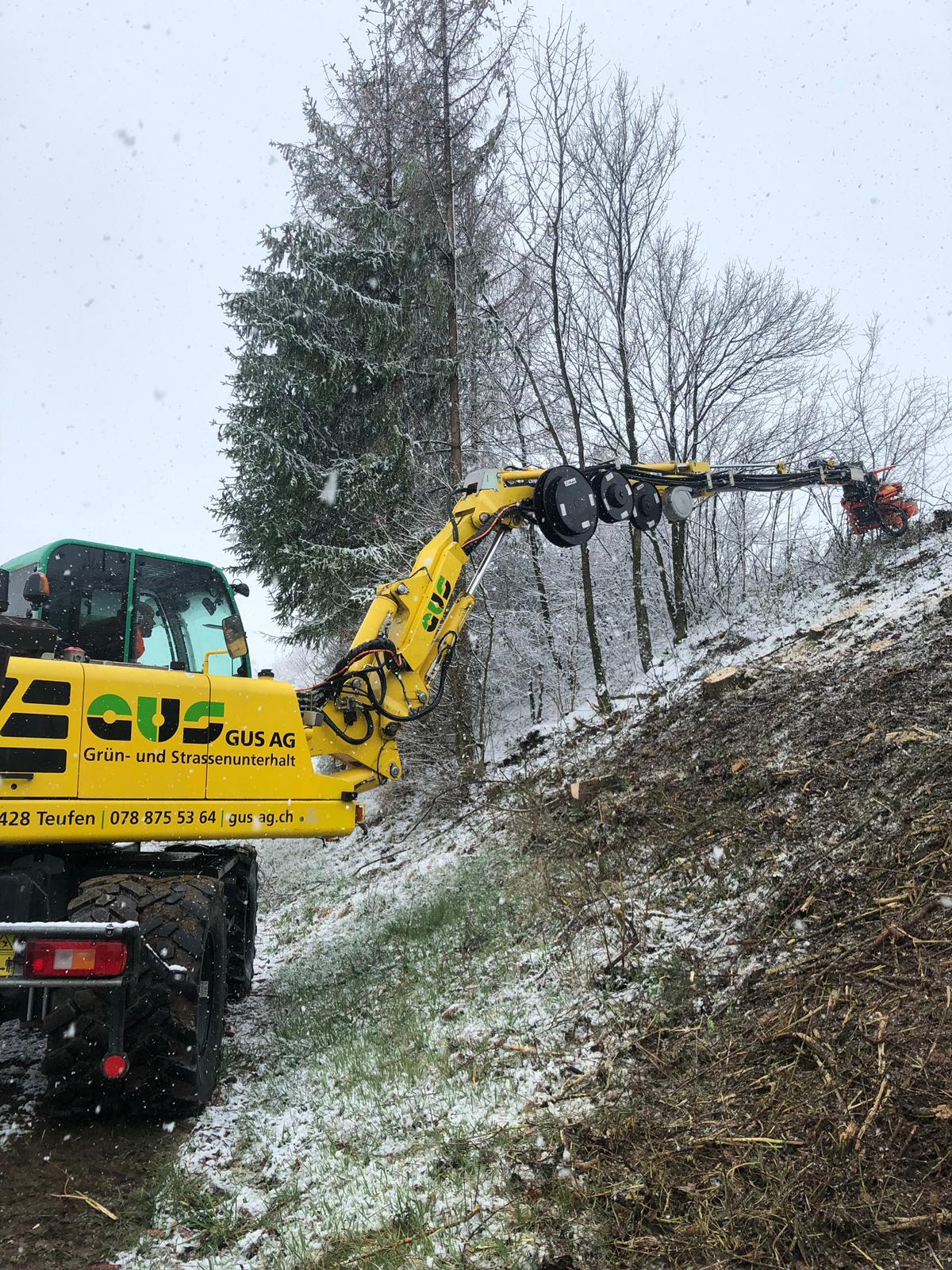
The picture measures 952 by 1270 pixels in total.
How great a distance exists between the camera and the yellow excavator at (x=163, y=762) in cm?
424

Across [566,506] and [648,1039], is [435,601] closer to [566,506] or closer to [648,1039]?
[566,506]

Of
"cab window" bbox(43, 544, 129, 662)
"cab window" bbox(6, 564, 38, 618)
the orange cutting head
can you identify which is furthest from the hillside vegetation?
the orange cutting head

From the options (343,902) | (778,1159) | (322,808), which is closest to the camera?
(778,1159)

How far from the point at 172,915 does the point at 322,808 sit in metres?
1.39

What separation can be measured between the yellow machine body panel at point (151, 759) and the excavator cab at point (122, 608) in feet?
1.09

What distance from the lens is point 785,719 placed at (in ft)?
25.0

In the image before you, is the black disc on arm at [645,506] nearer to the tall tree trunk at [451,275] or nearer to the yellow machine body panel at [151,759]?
the yellow machine body panel at [151,759]

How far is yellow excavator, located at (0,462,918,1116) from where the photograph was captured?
4.24 m

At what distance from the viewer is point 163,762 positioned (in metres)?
4.96

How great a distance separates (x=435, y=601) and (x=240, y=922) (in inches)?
115

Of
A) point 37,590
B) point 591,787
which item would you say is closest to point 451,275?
point 591,787

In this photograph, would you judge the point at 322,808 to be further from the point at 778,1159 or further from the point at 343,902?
the point at 343,902

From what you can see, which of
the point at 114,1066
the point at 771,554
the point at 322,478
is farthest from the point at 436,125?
the point at 114,1066

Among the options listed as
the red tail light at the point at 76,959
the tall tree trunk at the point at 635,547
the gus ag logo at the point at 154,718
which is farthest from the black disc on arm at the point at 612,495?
the tall tree trunk at the point at 635,547
